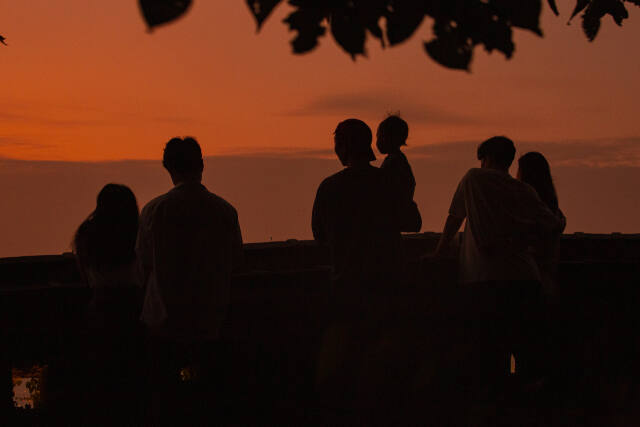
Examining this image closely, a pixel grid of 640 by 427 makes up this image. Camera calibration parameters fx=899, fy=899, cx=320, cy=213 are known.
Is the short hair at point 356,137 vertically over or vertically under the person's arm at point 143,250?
over

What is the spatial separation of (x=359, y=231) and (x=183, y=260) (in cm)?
99

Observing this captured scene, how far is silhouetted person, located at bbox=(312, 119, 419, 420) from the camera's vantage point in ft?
16.6

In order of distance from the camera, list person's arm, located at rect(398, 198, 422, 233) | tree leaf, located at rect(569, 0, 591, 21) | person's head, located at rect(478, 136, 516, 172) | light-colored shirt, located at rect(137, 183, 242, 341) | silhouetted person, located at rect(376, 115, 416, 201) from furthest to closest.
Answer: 1. person's head, located at rect(478, 136, 516, 172)
2. silhouetted person, located at rect(376, 115, 416, 201)
3. person's arm, located at rect(398, 198, 422, 233)
4. light-colored shirt, located at rect(137, 183, 242, 341)
5. tree leaf, located at rect(569, 0, 591, 21)

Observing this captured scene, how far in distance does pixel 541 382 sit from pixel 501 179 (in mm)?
1764

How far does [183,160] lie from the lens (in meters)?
4.93

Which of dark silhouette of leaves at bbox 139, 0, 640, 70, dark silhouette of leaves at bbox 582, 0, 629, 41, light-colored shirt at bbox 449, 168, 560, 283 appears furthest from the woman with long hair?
dark silhouette of leaves at bbox 139, 0, 640, 70

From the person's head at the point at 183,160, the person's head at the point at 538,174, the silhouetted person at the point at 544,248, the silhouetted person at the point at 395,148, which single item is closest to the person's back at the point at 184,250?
the person's head at the point at 183,160

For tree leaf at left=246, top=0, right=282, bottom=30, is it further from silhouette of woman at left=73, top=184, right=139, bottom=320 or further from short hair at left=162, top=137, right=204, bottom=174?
silhouette of woman at left=73, top=184, right=139, bottom=320

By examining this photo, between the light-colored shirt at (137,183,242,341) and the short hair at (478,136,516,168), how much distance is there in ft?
6.01

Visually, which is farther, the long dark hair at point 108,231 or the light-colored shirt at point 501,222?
the light-colored shirt at point 501,222

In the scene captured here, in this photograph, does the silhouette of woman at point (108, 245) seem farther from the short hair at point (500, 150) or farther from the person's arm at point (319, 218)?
the short hair at point (500, 150)

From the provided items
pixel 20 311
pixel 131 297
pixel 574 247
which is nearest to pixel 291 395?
pixel 131 297

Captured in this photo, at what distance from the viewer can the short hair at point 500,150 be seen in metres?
5.82

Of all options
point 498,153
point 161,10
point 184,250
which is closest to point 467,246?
point 498,153
